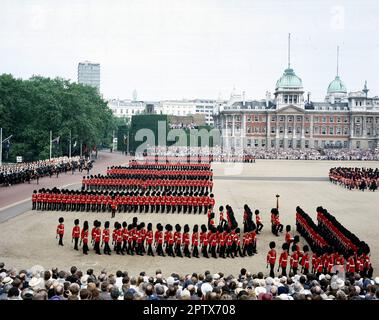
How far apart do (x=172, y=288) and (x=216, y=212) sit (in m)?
16.3

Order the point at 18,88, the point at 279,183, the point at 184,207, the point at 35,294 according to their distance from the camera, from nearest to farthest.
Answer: the point at 35,294
the point at 184,207
the point at 279,183
the point at 18,88

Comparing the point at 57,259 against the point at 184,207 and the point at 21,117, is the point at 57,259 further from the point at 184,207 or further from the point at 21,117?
the point at 21,117

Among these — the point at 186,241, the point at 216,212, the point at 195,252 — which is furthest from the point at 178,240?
the point at 216,212

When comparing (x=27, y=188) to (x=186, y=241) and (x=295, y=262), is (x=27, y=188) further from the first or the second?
(x=295, y=262)

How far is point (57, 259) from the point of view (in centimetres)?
1460

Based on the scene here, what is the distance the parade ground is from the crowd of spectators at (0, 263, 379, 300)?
14.6 feet

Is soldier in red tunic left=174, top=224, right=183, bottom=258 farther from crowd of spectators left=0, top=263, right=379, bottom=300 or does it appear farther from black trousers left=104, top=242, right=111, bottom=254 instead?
crowd of spectators left=0, top=263, right=379, bottom=300

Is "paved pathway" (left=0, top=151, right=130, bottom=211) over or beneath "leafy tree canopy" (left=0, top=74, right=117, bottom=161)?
beneath

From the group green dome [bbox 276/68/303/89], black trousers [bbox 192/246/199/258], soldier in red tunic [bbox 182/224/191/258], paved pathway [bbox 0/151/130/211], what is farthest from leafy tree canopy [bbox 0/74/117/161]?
green dome [bbox 276/68/303/89]

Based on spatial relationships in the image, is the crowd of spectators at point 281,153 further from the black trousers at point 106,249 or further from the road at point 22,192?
the black trousers at point 106,249

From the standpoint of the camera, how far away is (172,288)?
7.64 metres

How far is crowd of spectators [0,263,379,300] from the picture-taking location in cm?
716

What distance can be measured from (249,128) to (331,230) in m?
71.2

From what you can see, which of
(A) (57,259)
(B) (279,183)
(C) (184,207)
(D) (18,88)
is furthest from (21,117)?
(A) (57,259)
